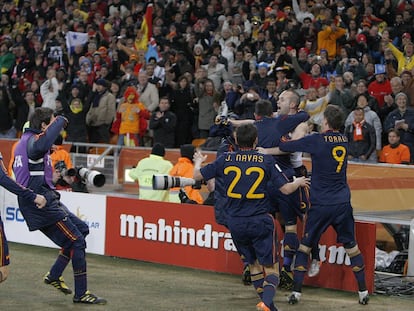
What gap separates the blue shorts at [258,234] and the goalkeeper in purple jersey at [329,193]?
1060mm

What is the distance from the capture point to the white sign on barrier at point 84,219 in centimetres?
1366

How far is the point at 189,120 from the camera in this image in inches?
775

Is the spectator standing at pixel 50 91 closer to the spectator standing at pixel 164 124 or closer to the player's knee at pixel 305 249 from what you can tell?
the spectator standing at pixel 164 124

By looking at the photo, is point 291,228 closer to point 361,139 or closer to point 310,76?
point 361,139

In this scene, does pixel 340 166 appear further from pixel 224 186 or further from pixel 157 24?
pixel 157 24

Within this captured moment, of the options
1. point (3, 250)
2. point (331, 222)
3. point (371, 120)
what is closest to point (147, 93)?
point (371, 120)

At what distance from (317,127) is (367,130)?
939 millimetres

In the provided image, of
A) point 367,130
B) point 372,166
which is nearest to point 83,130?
point 367,130

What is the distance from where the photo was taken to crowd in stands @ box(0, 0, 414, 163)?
1734 centimetres

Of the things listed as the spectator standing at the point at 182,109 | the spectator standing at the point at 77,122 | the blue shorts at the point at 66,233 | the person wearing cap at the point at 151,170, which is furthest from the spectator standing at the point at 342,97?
the blue shorts at the point at 66,233

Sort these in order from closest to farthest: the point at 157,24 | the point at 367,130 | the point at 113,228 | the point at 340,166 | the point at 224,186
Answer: the point at 224,186 → the point at 340,166 → the point at 113,228 → the point at 367,130 → the point at 157,24

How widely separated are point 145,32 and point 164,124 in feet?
20.0

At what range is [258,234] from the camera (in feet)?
31.0

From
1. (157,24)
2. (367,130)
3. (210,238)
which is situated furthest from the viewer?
(157,24)
